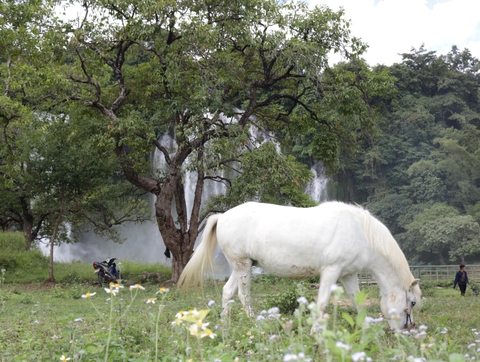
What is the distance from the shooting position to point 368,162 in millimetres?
46188

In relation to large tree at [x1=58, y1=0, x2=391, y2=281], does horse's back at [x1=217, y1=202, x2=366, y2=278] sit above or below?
below

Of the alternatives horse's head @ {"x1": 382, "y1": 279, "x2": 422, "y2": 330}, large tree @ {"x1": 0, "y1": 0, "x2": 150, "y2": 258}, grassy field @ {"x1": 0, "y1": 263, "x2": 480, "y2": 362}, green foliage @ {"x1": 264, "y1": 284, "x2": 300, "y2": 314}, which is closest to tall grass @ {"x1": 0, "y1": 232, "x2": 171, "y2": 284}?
large tree @ {"x1": 0, "y1": 0, "x2": 150, "y2": 258}

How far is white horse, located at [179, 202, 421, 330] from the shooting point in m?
7.29

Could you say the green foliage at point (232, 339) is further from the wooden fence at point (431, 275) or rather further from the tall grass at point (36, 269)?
the wooden fence at point (431, 275)

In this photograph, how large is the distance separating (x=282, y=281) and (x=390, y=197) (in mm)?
26319

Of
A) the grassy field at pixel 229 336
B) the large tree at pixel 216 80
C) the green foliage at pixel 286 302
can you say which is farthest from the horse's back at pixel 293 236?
the large tree at pixel 216 80

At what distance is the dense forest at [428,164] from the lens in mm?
39781

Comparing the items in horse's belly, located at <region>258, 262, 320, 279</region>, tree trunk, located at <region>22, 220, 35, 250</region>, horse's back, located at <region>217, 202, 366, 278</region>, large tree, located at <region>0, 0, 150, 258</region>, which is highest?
large tree, located at <region>0, 0, 150, 258</region>

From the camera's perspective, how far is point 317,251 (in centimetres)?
753

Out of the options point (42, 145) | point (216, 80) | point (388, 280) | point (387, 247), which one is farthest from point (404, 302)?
point (42, 145)

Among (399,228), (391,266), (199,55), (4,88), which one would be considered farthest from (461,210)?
(391,266)

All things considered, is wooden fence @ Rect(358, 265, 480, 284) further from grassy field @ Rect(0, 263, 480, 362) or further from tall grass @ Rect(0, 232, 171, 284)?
grassy field @ Rect(0, 263, 480, 362)

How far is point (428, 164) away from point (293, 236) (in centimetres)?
3820

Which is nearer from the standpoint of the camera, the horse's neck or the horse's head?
the horse's head
